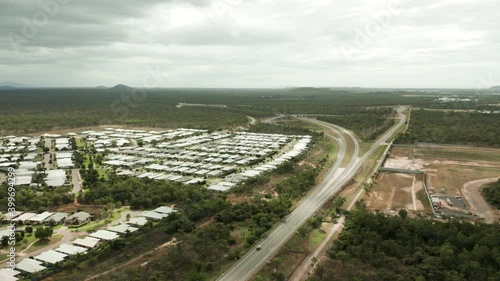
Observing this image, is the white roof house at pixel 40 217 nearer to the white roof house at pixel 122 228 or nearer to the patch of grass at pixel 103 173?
the white roof house at pixel 122 228

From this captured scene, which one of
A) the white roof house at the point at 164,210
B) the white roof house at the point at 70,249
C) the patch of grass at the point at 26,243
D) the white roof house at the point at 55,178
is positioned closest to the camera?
the white roof house at the point at 70,249

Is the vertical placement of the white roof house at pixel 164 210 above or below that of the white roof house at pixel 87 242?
above

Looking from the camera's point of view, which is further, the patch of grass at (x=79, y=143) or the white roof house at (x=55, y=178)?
the patch of grass at (x=79, y=143)

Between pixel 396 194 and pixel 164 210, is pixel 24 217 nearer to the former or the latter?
pixel 164 210

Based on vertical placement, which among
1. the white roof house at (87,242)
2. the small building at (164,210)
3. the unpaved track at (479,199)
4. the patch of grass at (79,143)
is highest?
the patch of grass at (79,143)

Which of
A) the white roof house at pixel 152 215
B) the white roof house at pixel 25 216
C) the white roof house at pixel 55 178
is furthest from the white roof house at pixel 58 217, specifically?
the white roof house at pixel 55 178

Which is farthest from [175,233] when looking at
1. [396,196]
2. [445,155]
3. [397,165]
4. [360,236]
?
[445,155]

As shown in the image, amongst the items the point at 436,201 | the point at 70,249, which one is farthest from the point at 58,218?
the point at 436,201
